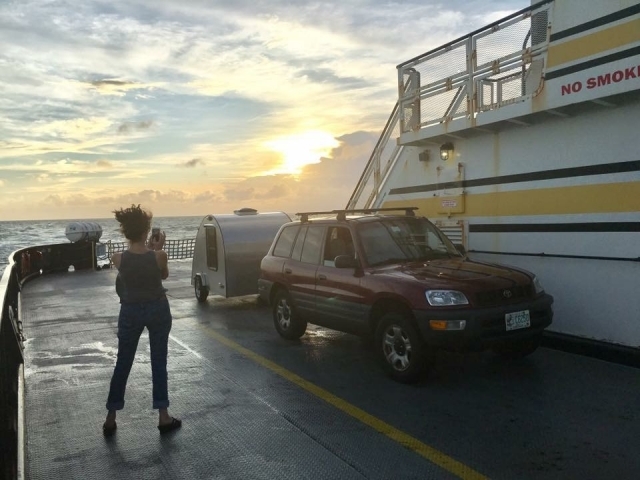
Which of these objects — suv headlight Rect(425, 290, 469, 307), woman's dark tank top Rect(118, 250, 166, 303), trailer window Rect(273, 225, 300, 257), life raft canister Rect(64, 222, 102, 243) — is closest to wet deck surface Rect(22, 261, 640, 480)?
suv headlight Rect(425, 290, 469, 307)

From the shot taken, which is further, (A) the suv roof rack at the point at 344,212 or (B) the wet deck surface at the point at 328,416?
(A) the suv roof rack at the point at 344,212

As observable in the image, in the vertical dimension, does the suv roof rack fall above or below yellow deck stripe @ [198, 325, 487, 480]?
above

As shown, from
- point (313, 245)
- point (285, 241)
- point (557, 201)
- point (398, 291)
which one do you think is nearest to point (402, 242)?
point (398, 291)

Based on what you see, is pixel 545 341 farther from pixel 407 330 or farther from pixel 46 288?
pixel 46 288

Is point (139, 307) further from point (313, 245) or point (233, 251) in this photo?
point (233, 251)

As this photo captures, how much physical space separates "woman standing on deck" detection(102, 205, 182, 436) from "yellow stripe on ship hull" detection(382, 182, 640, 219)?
5352 millimetres

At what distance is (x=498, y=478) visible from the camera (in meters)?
3.85

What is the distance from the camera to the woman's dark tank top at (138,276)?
4727 millimetres

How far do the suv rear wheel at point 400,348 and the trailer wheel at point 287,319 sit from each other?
6.32 feet

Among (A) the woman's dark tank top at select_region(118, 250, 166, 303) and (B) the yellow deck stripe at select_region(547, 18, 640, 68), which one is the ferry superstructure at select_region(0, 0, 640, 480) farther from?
(A) the woman's dark tank top at select_region(118, 250, 166, 303)

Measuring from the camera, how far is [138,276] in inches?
186

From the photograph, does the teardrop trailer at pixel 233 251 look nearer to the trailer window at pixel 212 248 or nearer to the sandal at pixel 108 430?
the trailer window at pixel 212 248

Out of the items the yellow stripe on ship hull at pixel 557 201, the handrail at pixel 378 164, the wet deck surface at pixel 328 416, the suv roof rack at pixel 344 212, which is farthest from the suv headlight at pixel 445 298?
the handrail at pixel 378 164

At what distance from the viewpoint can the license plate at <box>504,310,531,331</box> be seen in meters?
5.82
